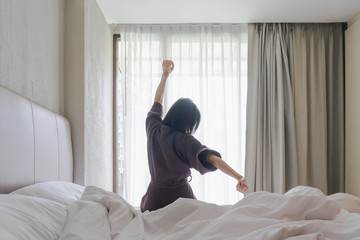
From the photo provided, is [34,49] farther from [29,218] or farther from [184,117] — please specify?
[29,218]

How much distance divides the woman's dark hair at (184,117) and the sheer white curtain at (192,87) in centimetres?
201

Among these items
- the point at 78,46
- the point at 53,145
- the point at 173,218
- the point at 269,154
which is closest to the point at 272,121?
the point at 269,154

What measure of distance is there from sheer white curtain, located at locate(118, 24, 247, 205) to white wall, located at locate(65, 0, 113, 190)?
473mm

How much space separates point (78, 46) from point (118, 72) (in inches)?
52.3

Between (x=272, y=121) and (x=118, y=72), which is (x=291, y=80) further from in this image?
(x=118, y=72)

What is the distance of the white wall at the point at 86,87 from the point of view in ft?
8.63

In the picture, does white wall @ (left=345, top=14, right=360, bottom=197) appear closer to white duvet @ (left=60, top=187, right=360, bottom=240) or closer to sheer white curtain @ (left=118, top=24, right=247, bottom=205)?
sheer white curtain @ (left=118, top=24, right=247, bottom=205)

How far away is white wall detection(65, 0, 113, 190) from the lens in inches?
104

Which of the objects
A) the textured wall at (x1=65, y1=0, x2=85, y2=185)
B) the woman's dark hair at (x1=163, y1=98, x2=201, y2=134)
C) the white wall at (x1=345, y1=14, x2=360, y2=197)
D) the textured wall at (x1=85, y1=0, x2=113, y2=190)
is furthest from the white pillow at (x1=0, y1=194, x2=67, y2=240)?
the white wall at (x1=345, y1=14, x2=360, y2=197)

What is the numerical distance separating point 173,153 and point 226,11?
6.86 ft

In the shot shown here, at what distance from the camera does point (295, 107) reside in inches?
148

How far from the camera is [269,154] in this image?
3719 millimetres

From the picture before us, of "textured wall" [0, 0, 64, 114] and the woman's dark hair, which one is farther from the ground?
"textured wall" [0, 0, 64, 114]

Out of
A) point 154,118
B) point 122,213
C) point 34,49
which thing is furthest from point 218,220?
point 34,49
